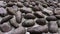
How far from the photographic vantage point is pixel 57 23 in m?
0.46

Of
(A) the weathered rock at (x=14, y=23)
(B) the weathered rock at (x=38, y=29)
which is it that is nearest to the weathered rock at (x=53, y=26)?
(B) the weathered rock at (x=38, y=29)

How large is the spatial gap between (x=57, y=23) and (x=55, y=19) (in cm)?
2

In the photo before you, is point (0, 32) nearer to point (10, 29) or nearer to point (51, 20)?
point (10, 29)

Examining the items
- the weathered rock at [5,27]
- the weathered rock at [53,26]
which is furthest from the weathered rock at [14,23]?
the weathered rock at [53,26]

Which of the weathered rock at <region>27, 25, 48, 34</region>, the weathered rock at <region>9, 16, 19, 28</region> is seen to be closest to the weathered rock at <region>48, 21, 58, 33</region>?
the weathered rock at <region>27, 25, 48, 34</region>

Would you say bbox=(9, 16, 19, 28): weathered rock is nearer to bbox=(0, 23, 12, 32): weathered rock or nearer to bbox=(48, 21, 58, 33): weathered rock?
bbox=(0, 23, 12, 32): weathered rock

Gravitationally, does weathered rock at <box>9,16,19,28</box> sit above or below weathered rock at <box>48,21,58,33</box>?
above

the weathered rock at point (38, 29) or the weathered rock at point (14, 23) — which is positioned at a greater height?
the weathered rock at point (14, 23)

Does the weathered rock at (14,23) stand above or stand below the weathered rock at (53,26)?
above

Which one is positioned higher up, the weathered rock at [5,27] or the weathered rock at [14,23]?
the weathered rock at [14,23]

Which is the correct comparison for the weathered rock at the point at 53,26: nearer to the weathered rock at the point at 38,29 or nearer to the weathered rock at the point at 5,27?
the weathered rock at the point at 38,29

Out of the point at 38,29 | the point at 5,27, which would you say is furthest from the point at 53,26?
the point at 5,27

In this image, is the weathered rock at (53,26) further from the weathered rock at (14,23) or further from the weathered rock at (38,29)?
the weathered rock at (14,23)

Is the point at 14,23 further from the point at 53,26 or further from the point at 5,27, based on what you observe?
the point at 53,26
